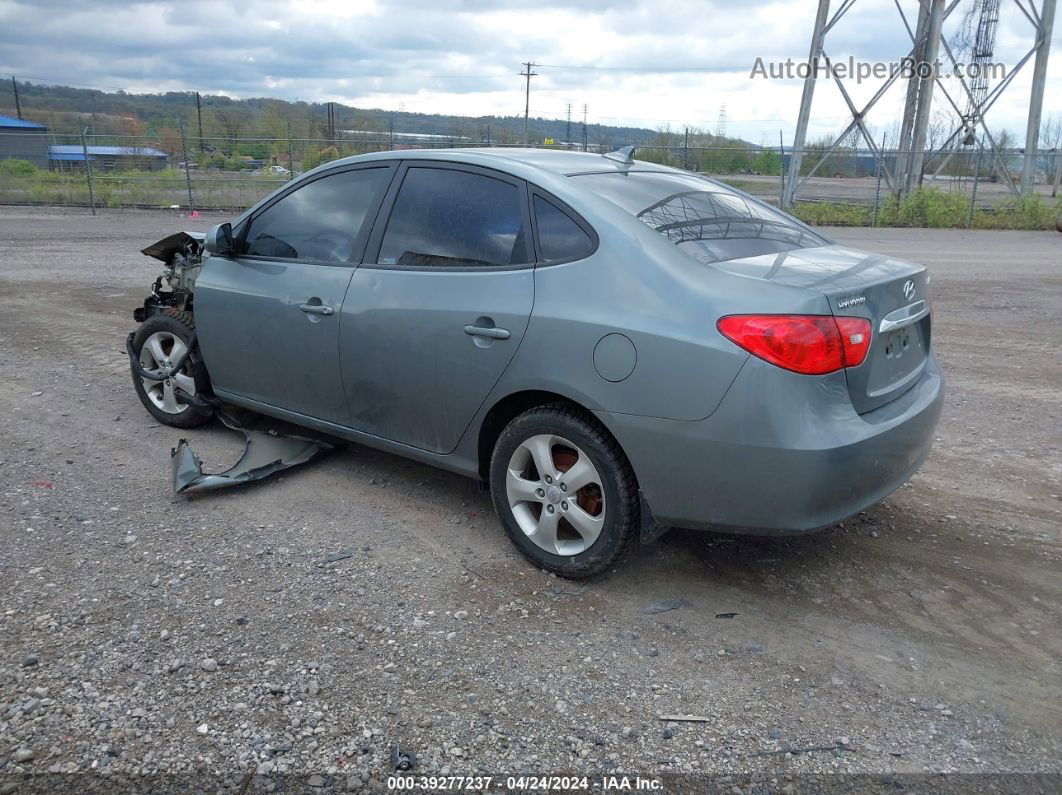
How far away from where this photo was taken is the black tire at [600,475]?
355 centimetres

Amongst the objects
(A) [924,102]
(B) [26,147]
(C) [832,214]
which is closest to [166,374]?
(C) [832,214]

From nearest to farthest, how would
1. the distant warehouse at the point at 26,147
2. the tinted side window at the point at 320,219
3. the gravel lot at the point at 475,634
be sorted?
the gravel lot at the point at 475,634 → the tinted side window at the point at 320,219 → the distant warehouse at the point at 26,147

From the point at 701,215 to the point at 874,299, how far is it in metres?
0.88

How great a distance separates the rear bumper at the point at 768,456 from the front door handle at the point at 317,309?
5.48ft

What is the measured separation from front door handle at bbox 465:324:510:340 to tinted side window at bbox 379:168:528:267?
1.01 feet

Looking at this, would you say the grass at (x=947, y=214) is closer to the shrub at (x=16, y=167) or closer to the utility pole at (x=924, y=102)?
the utility pole at (x=924, y=102)

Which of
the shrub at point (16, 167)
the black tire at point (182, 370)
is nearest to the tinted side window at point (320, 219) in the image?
the black tire at point (182, 370)

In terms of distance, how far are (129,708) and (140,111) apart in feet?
200

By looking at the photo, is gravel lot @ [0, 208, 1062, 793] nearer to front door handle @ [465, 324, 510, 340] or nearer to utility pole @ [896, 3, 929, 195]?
front door handle @ [465, 324, 510, 340]

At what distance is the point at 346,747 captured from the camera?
9.21 ft

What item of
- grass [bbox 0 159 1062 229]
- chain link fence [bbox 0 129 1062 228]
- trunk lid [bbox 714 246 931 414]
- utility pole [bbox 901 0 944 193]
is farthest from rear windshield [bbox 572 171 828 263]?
utility pole [bbox 901 0 944 193]

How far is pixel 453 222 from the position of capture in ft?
13.7

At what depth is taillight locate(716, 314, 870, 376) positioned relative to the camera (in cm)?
319

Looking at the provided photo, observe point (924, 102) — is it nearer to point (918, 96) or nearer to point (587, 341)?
point (918, 96)
